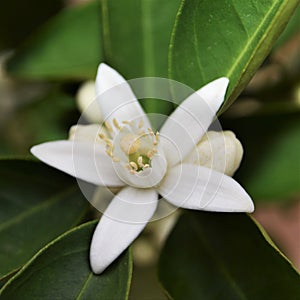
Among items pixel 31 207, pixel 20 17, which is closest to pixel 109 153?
pixel 31 207

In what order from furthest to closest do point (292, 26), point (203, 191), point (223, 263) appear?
point (292, 26), point (223, 263), point (203, 191)

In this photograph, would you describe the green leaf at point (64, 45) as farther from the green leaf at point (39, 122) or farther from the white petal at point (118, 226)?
the white petal at point (118, 226)

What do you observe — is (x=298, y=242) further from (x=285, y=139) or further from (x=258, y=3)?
(x=258, y=3)

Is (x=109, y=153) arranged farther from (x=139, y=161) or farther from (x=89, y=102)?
(x=89, y=102)

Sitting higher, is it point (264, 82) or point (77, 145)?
point (77, 145)

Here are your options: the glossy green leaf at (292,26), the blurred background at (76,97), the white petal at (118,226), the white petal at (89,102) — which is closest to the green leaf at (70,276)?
the white petal at (118,226)

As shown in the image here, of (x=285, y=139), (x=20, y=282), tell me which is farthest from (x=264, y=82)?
(x=20, y=282)
